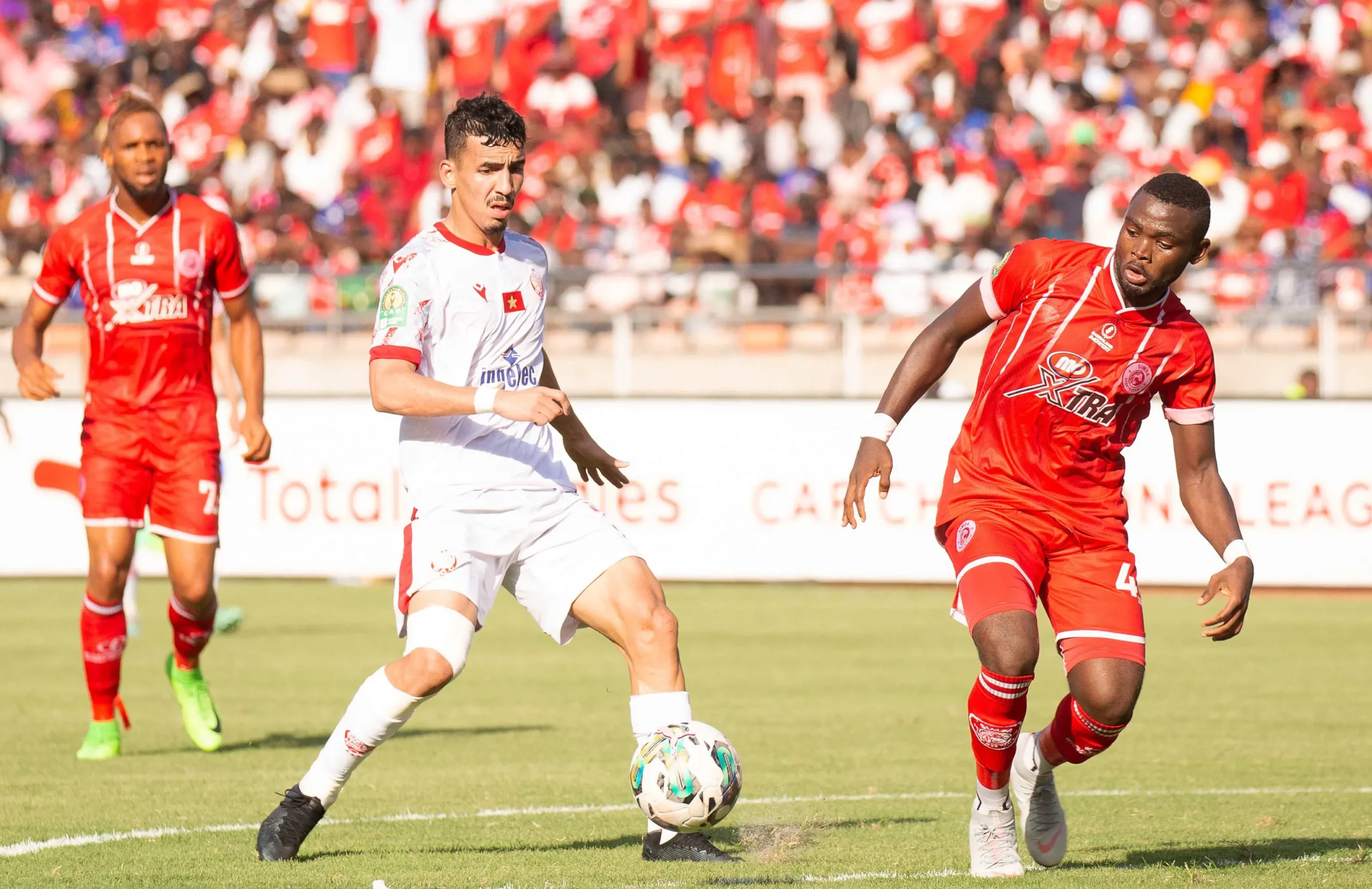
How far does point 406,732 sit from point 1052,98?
14.0 m

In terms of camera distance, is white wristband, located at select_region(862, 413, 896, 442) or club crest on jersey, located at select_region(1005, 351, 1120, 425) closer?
white wristband, located at select_region(862, 413, 896, 442)

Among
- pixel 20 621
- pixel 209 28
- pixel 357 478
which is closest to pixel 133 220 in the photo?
pixel 20 621

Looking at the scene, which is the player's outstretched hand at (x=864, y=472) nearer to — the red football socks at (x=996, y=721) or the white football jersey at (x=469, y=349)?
the red football socks at (x=996, y=721)

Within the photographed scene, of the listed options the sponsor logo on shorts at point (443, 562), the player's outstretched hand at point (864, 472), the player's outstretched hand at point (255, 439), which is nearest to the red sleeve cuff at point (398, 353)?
the sponsor logo on shorts at point (443, 562)

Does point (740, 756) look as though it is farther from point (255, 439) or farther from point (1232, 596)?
point (1232, 596)

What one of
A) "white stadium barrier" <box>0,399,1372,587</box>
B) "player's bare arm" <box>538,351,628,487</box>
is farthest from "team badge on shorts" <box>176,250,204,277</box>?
"white stadium barrier" <box>0,399,1372,587</box>

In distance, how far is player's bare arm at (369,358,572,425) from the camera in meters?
5.73

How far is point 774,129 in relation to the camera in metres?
22.1

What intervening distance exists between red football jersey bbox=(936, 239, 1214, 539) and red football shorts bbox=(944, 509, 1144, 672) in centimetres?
6

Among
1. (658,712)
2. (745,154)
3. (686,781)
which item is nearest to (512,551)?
(658,712)

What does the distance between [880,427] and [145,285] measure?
158 inches

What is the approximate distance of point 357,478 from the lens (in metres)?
17.8

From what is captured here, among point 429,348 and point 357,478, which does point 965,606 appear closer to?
point 429,348

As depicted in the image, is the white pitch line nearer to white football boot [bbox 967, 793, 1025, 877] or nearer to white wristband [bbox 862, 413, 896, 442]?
white football boot [bbox 967, 793, 1025, 877]
